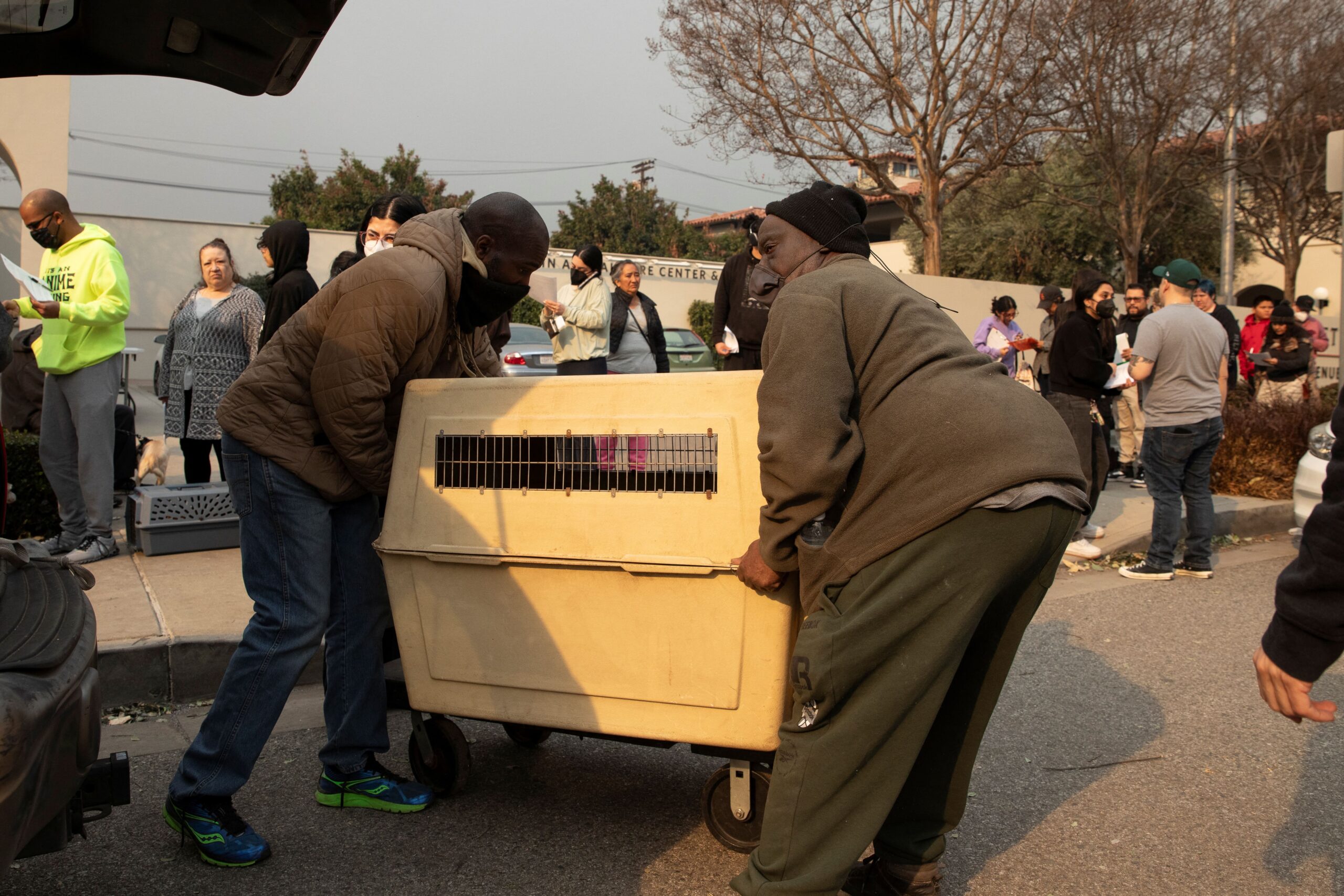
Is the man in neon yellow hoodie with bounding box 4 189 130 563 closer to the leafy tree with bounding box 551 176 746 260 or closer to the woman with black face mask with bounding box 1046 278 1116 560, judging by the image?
the woman with black face mask with bounding box 1046 278 1116 560

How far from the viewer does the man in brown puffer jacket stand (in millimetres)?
3016

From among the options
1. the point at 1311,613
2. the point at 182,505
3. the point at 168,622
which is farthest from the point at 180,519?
the point at 1311,613

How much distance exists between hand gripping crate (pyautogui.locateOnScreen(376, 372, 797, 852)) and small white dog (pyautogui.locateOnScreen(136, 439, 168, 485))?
180 inches

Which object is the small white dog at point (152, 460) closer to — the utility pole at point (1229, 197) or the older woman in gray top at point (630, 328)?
the older woman in gray top at point (630, 328)

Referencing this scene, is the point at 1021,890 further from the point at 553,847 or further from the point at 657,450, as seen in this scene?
the point at 657,450

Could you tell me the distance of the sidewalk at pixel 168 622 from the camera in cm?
427

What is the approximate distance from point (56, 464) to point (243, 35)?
13.6ft

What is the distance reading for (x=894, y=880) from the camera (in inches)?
107

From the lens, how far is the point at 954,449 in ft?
7.57

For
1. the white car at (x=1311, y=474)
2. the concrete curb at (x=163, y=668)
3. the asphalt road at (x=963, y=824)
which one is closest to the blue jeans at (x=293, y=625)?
the asphalt road at (x=963, y=824)

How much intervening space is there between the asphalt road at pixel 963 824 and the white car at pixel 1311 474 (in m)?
2.83

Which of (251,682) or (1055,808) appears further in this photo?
(1055,808)

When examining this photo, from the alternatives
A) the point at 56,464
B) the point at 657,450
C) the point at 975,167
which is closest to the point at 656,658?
the point at 657,450

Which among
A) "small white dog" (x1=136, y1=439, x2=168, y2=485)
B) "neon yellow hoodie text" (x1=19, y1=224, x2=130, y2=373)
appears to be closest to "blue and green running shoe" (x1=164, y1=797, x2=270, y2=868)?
"neon yellow hoodie text" (x1=19, y1=224, x2=130, y2=373)
